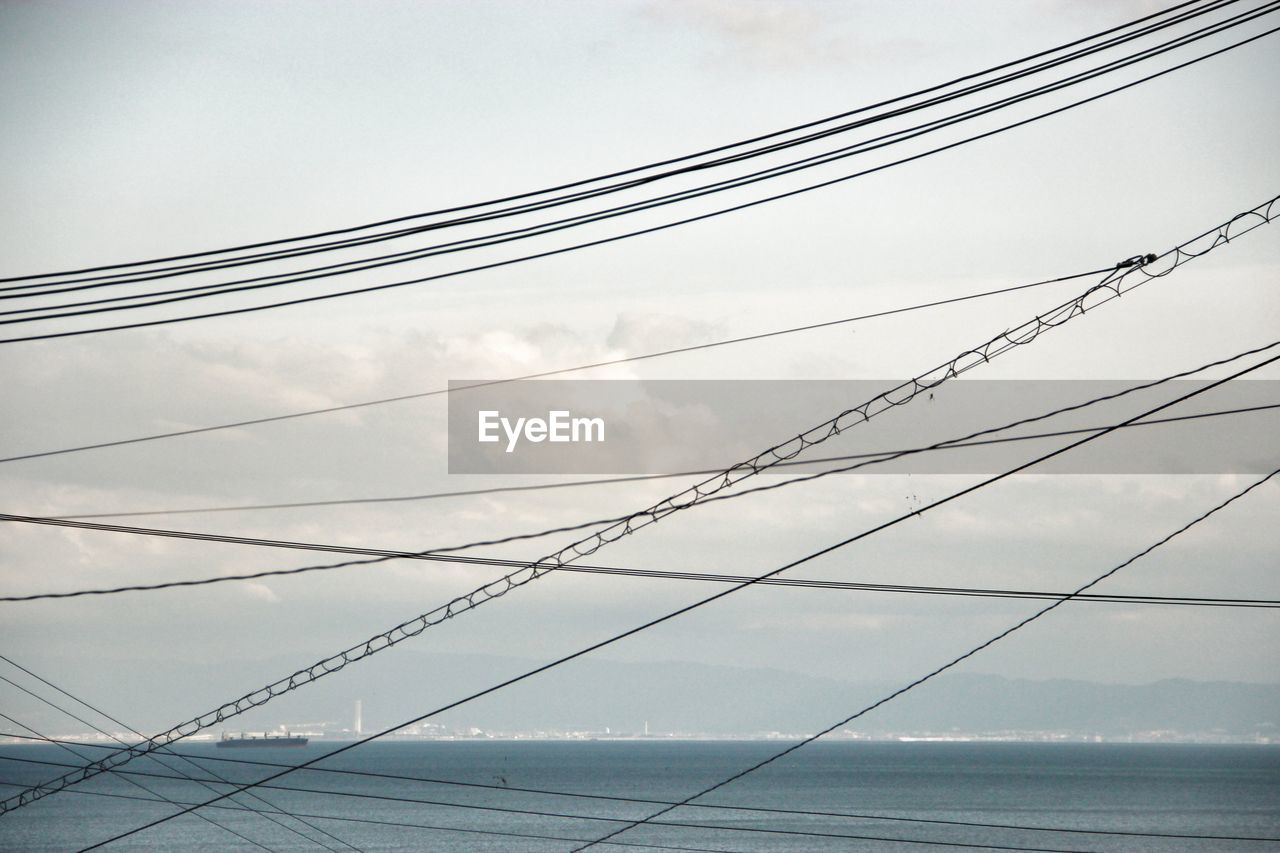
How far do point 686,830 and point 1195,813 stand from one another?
223 feet

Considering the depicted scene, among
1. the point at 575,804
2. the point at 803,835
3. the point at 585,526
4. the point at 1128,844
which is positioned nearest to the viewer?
the point at 585,526

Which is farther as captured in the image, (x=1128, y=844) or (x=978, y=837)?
(x=978, y=837)

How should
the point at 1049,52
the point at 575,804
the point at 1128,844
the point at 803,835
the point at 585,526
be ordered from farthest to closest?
1. the point at 575,804
2. the point at 803,835
3. the point at 1128,844
4. the point at 585,526
5. the point at 1049,52

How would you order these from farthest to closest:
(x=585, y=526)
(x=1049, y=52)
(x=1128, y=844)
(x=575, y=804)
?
(x=575, y=804) → (x=1128, y=844) → (x=585, y=526) → (x=1049, y=52)

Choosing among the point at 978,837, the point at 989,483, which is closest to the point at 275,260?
the point at 989,483

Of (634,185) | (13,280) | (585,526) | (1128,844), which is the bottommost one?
(1128,844)

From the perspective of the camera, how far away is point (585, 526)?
63.3 ft

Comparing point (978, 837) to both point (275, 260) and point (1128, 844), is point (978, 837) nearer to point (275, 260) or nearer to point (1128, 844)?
point (1128, 844)

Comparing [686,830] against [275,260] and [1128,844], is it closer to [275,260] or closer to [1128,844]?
[1128,844]

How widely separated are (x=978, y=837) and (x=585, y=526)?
126 meters

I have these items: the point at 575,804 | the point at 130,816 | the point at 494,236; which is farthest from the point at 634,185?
the point at 575,804

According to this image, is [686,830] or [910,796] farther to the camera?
[910,796]

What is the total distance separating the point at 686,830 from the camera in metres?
132

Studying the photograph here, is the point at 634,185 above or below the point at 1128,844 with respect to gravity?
above
